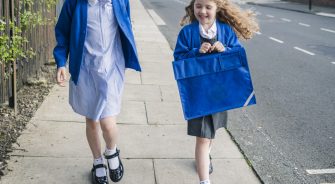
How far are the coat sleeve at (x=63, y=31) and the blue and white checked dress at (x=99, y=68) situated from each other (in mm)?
143

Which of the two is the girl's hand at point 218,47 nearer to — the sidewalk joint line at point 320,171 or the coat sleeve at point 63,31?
the coat sleeve at point 63,31

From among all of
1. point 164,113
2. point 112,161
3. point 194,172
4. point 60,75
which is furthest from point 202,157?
point 164,113

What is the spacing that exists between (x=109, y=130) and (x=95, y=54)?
0.59 metres

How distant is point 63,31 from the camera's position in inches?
120

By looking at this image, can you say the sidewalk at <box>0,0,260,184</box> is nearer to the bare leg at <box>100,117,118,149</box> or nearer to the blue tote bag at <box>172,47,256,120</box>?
the bare leg at <box>100,117,118,149</box>

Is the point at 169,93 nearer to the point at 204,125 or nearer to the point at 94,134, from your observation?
the point at 94,134

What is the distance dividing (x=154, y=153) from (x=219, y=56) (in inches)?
52.1

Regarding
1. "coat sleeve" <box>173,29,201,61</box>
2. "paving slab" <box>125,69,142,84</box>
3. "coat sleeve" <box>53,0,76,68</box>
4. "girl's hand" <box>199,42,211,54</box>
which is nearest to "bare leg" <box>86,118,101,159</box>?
"coat sleeve" <box>53,0,76,68</box>

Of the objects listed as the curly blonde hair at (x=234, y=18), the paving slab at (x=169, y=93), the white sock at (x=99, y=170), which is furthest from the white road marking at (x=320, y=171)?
the paving slab at (x=169, y=93)

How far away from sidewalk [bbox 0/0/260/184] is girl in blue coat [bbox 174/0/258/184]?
48 cm

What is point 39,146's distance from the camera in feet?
12.8

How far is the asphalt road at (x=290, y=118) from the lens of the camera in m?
3.95

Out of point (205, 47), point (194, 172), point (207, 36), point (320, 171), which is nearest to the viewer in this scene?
point (205, 47)

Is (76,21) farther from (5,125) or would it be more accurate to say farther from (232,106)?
(5,125)
